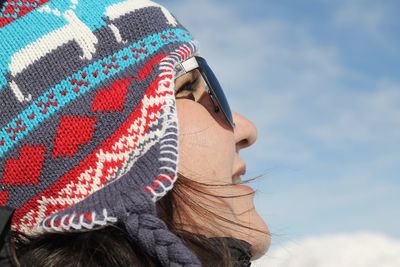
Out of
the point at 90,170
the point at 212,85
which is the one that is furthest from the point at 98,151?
the point at 212,85

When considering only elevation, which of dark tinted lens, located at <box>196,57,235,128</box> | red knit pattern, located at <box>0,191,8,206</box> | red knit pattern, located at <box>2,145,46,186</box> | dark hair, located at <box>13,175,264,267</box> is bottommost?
dark hair, located at <box>13,175,264,267</box>

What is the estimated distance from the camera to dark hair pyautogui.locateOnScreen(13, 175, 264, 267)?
1.39 m

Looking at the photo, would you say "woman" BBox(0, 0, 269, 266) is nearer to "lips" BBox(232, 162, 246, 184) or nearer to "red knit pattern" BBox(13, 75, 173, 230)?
"red knit pattern" BBox(13, 75, 173, 230)

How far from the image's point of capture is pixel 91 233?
1.42m

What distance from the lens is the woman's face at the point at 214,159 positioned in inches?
61.4

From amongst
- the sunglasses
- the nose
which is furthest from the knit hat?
the nose

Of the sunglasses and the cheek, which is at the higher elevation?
the sunglasses

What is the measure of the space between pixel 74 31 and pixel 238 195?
623mm

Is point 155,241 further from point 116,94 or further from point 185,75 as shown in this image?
point 185,75

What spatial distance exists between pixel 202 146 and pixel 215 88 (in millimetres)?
234

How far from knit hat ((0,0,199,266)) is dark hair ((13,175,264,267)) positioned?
0.06 metres

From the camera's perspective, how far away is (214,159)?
62.9 inches

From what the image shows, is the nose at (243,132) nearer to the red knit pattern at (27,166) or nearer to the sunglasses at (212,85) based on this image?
the sunglasses at (212,85)

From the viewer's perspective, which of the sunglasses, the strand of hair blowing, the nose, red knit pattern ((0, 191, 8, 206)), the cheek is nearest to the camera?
the strand of hair blowing
